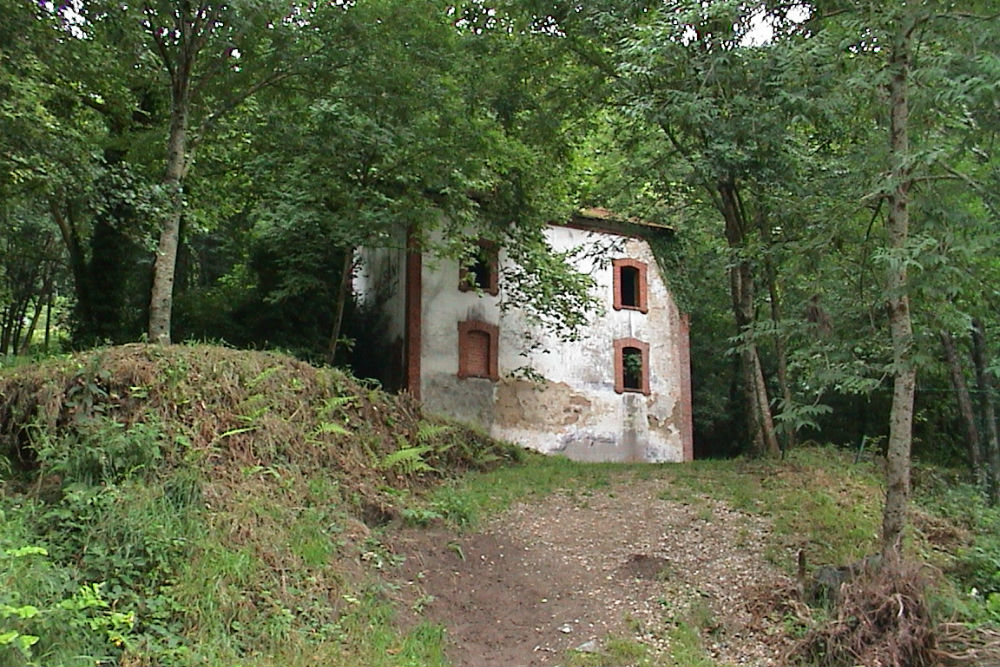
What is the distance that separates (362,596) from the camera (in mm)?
7570

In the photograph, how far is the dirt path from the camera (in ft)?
25.5

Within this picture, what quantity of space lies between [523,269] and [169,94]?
8.15 m

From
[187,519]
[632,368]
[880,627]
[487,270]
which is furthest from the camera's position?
[632,368]

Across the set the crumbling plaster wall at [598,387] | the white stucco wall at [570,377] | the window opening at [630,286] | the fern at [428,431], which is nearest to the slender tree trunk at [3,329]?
the white stucco wall at [570,377]

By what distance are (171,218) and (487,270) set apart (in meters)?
10.3

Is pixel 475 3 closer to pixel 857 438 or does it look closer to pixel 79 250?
pixel 79 250

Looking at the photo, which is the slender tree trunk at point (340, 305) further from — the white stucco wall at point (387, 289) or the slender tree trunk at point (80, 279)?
the slender tree trunk at point (80, 279)

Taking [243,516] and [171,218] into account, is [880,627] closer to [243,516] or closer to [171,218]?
[243,516]

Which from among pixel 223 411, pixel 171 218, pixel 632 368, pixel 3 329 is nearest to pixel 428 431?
pixel 223 411

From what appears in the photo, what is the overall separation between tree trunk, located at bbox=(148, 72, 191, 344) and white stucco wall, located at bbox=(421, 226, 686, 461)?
23.4ft

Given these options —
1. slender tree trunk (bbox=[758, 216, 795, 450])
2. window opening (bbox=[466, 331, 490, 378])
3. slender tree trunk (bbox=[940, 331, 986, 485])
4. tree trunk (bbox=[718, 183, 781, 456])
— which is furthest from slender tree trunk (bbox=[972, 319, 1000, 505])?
window opening (bbox=[466, 331, 490, 378])

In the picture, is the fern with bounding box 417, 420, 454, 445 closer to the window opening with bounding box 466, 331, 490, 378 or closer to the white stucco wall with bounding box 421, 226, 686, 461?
the white stucco wall with bounding box 421, 226, 686, 461

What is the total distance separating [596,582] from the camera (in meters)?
9.10

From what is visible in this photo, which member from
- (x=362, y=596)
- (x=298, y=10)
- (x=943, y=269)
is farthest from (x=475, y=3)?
(x=362, y=596)
